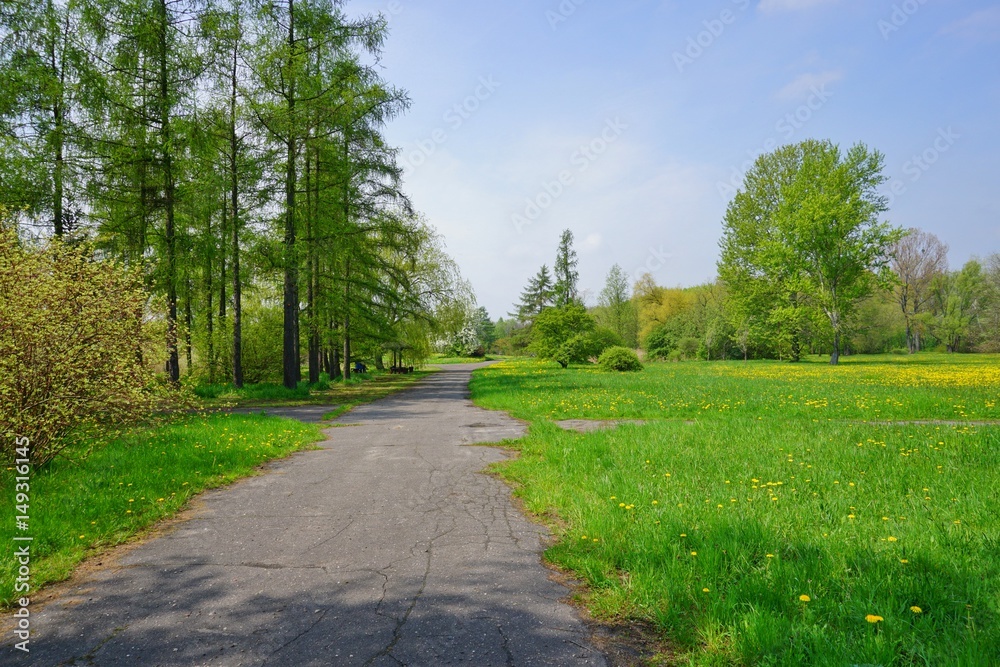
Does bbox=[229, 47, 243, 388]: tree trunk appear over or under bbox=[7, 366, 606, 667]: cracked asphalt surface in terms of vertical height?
over

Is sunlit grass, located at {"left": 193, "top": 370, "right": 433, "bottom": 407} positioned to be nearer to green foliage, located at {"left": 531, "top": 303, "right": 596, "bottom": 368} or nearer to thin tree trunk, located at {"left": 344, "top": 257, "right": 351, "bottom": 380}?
thin tree trunk, located at {"left": 344, "top": 257, "right": 351, "bottom": 380}

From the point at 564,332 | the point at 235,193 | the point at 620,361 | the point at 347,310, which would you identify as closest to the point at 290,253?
the point at 235,193

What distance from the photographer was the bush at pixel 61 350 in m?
5.76

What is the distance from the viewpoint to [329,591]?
3754 mm

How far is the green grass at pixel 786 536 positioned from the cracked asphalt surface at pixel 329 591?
55 centimetres

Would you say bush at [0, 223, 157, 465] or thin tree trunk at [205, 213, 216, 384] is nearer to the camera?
bush at [0, 223, 157, 465]

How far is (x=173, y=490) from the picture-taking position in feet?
21.5

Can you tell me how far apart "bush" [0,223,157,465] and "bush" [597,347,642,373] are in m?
31.1

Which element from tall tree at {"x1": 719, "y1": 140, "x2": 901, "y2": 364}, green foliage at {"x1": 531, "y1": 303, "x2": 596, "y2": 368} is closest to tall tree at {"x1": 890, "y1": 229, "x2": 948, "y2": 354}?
tall tree at {"x1": 719, "y1": 140, "x2": 901, "y2": 364}

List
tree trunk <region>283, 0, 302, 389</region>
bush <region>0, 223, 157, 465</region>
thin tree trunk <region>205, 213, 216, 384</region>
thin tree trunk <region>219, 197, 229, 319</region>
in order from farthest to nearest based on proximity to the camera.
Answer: thin tree trunk <region>205, 213, 216, 384</region> < thin tree trunk <region>219, 197, 229, 319</region> < tree trunk <region>283, 0, 302, 389</region> < bush <region>0, 223, 157, 465</region>

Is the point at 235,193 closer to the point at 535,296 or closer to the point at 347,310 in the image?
the point at 347,310

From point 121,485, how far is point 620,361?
32.0m

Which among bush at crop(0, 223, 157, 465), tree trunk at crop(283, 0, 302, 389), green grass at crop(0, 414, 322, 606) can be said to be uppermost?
tree trunk at crop(283, 0, 302, 389)

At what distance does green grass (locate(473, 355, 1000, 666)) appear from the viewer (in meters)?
2.84
